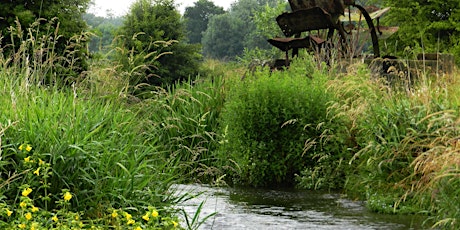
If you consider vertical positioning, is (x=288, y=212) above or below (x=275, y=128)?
below

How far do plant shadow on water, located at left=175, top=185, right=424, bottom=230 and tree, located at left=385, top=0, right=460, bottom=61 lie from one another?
18.4 m

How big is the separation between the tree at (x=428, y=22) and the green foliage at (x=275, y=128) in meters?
17.1

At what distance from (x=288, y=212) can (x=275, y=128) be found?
247cm

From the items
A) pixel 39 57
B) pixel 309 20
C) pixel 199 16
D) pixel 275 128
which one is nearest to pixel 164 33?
pixel 309 20

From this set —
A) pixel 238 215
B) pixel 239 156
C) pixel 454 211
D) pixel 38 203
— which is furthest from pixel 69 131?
pixel 239 156

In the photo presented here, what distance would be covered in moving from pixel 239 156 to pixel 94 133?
4292 millimetres

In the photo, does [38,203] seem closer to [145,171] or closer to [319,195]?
[145,171]

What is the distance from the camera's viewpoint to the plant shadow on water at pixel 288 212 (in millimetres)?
7297

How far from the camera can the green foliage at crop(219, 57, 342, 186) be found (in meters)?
10.4

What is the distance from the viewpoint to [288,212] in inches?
324

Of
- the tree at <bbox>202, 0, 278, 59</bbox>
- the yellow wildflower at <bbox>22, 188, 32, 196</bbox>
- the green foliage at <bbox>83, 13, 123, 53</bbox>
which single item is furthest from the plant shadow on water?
the tree at <bbox>202, 0, 278, 59</bbox>

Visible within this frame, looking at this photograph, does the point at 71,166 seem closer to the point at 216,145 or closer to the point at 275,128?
the point at 275,128

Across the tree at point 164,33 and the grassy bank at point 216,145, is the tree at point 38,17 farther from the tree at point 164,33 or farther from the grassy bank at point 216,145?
the tree at point 164,33

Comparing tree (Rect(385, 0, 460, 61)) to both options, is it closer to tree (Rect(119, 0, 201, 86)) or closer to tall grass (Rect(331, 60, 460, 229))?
tree (Rect(119, 0, 201, 86))
